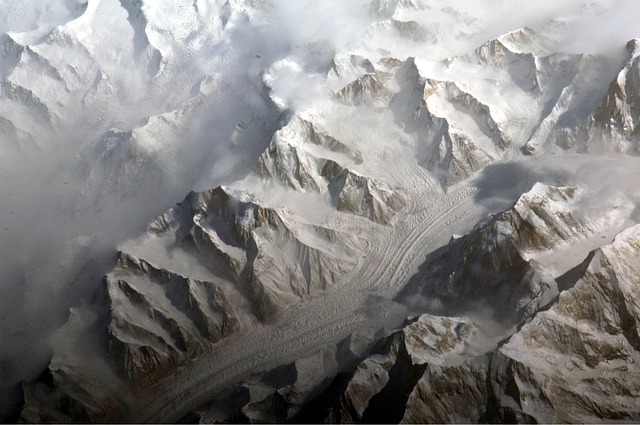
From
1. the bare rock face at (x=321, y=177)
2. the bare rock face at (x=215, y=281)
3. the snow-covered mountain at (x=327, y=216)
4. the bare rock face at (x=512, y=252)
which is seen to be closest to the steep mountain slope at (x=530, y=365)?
the snow-covered mountain at (x=327, y=216)

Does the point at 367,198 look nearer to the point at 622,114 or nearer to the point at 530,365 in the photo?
the point at 622,114

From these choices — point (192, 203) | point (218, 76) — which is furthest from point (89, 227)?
point (218, 76)

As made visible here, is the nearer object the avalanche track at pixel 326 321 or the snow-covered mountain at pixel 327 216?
the snow-covered mountain at pixel 327 216

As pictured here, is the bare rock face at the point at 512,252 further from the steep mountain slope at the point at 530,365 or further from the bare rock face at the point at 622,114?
the bare rock face at the point at 622,114

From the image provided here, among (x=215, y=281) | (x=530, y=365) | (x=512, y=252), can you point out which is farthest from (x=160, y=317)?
(x=530, y=365)

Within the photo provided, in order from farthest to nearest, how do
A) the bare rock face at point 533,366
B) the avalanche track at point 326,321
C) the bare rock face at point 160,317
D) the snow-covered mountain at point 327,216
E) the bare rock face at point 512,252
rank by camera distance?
the bare rock face at point 160,317 → the avalanche track at point 326,321 → the bare rock face at point 512,252 → the snow-covered mountain at point 327,216 → the bare rock face at point 533,366

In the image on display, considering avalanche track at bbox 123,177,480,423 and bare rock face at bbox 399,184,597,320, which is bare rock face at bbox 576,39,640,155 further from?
avalanche track at bbox 123,177,480,423

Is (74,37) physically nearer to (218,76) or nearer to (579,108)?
(218,76)

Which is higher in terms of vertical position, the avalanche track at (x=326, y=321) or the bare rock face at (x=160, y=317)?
the bare rock face at (x=160, y=317)
